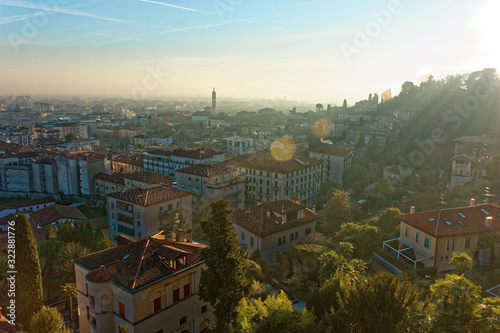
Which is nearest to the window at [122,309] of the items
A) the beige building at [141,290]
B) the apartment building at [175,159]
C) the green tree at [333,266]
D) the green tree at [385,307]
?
the beige building at [141,290]

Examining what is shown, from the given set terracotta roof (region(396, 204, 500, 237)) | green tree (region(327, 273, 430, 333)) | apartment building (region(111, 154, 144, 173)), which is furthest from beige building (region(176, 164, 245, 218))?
green tree (region(327, 273, 430, 333))

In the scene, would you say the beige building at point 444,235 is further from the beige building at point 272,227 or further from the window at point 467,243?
the beige building at point 272,227

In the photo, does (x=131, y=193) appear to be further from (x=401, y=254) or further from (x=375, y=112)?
(x=375, y=112)

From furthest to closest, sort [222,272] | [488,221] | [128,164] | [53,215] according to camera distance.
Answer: [128,164] < [53,215] < [488,221] < [222,272]

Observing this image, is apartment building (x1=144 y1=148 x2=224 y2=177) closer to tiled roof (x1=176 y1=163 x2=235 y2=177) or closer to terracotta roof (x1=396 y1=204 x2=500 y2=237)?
tiled roof (x1=176 y1=163 x2=235 y2=177)

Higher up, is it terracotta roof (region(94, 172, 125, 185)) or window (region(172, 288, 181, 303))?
window (region(172, 288, 181, 303))

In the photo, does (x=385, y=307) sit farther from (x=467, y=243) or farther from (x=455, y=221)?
(x=455, y=221)

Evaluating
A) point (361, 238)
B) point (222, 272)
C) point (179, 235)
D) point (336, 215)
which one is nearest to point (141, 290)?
point (222, 272)
